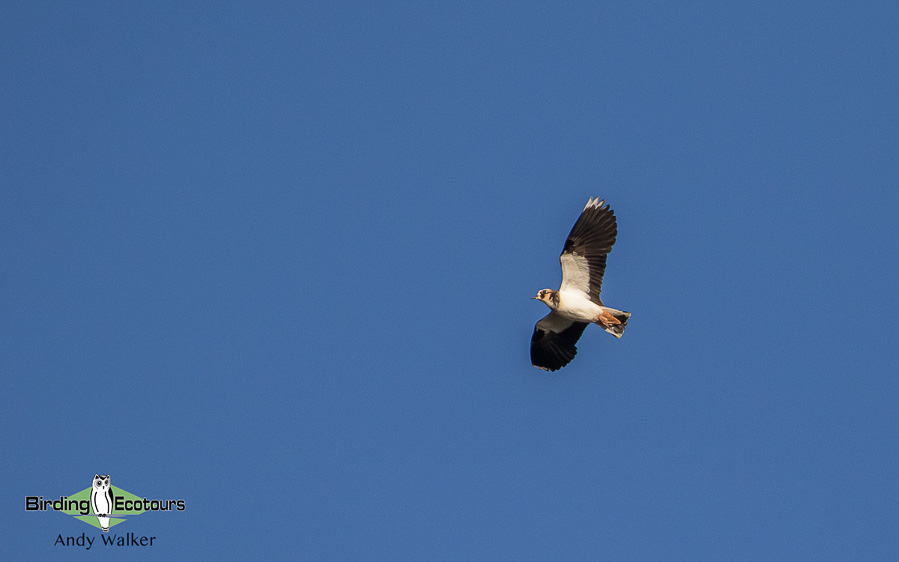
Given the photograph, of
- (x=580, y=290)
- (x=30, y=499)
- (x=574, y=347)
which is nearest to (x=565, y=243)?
(x=580, y=290)

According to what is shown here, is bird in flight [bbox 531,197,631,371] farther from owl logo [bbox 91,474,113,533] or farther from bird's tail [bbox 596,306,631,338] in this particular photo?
owl logo [bbox 91,474,113,533]

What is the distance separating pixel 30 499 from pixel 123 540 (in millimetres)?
3385

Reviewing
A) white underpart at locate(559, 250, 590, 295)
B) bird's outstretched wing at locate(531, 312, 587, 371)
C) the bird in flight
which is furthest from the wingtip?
bird's outstretched wing at locate(531, 312, 587, 371)

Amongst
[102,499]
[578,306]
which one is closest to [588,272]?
[578,306]

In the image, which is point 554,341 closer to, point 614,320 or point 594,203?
point 614,320

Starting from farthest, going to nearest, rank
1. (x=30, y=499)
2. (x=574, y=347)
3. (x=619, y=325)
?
(x=30, y=499)
(x=574, y=347)
(x=619, y=325)

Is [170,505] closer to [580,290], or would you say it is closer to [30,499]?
[30,499]

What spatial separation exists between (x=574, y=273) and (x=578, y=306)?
0.93 meters

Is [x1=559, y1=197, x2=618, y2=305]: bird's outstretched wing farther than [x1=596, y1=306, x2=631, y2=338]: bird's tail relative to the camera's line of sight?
Yes

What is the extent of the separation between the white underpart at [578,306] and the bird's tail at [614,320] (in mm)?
207

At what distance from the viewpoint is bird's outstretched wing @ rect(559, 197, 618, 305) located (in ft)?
90.8

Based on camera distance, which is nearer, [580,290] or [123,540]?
[580,290]

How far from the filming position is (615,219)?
2764cm

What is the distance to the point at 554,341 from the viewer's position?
99.5ft
